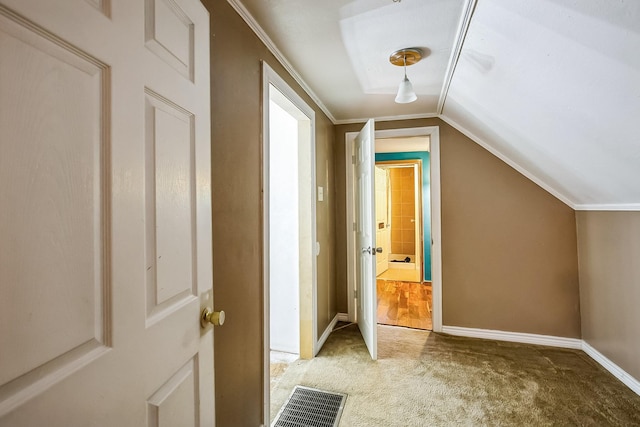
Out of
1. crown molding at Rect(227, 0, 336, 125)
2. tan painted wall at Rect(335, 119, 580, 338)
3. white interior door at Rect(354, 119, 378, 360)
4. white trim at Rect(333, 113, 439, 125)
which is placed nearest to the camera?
crown molding at Rect(227, 0, 336, 125)

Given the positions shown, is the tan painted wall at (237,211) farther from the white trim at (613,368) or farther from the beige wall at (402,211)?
the beige wall at (402,211)

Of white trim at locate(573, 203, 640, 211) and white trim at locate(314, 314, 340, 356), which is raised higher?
white trim at locate(573, 203, 640, 211)

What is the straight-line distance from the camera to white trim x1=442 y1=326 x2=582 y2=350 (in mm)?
2516

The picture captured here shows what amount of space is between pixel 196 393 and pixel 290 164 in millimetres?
1877

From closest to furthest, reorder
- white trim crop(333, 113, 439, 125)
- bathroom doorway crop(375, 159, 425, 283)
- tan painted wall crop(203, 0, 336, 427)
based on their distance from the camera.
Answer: tan painted wall crop(203, 0, 336, 427) → white trim crop(333, 113, 439, 125) → bathroom doorway crop(375, 159, 425, 283)

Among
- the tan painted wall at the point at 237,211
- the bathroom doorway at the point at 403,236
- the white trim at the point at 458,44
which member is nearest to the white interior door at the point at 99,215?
the tan painted wall at the point at 237,211

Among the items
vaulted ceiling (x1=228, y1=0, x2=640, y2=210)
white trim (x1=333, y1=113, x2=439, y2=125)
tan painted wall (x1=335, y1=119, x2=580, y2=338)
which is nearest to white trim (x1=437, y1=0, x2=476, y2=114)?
vaulted ceiling (x1=228, y1=0, x2=640, y2=210)

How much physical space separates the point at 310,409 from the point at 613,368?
2.16 m

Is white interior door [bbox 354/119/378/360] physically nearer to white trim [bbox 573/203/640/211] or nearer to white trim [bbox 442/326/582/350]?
white trim [bbox 442/326/582/350]

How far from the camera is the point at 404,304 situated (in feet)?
12.2

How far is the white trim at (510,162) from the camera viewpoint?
2.54 m

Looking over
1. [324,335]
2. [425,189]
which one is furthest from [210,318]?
[425,189]

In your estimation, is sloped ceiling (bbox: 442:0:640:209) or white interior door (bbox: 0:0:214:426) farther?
sloped ceiling (bbox: 442:0:640:209)

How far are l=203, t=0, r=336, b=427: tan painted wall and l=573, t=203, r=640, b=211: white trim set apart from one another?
229 centimetres
